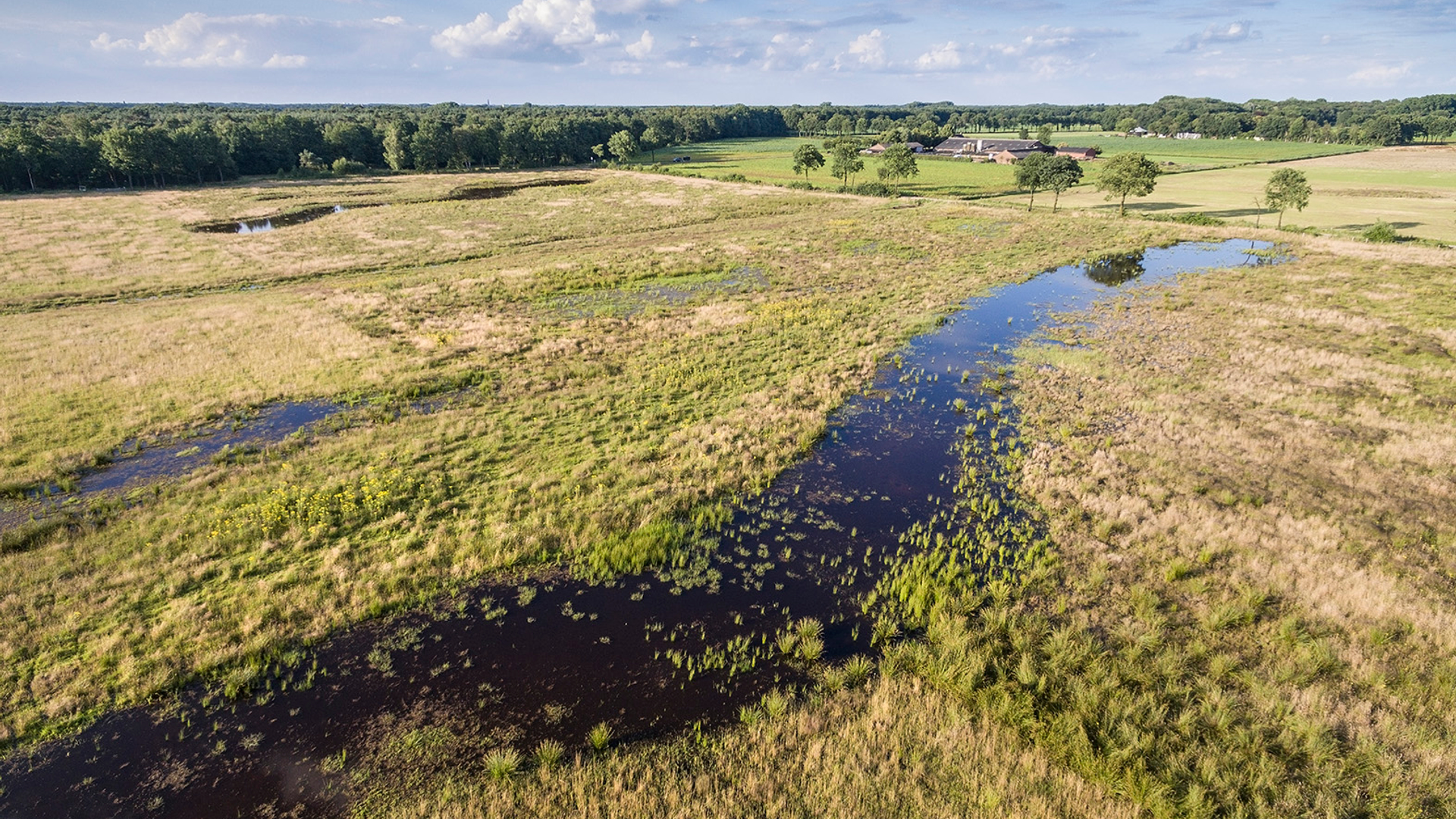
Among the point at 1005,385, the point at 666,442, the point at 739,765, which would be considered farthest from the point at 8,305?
the point at 1005,385

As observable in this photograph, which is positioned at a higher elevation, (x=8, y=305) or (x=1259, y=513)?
(x=8, y=305)

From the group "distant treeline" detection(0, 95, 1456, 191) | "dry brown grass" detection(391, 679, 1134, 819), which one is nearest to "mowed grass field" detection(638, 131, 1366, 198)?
"distant treeline" detection(0, 95, 1456, 191)

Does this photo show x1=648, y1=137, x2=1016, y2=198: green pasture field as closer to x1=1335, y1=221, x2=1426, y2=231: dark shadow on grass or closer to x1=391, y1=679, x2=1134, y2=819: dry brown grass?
x1=1335, y1=221, x2=1426, y2=231: dark shadow on grass

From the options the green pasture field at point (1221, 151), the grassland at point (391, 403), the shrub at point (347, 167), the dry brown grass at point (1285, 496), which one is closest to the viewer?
the dry brown grass at point (1285, 496)

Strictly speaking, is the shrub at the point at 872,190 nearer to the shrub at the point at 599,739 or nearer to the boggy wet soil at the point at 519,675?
the boggy wet soil at the point at 519,675

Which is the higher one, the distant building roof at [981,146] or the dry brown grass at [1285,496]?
the distant building roof at [981,146]

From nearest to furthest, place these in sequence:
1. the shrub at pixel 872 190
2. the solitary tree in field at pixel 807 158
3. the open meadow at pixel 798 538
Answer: the open meadow at pixel 798 538 < the shrub at pixel 872 190 < the solitary tree in field at pixel 807 158

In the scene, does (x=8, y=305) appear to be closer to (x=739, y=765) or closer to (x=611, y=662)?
(x=611, y=662)

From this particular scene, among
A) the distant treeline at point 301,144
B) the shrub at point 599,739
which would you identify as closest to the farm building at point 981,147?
the distant treeline at point 301,144
